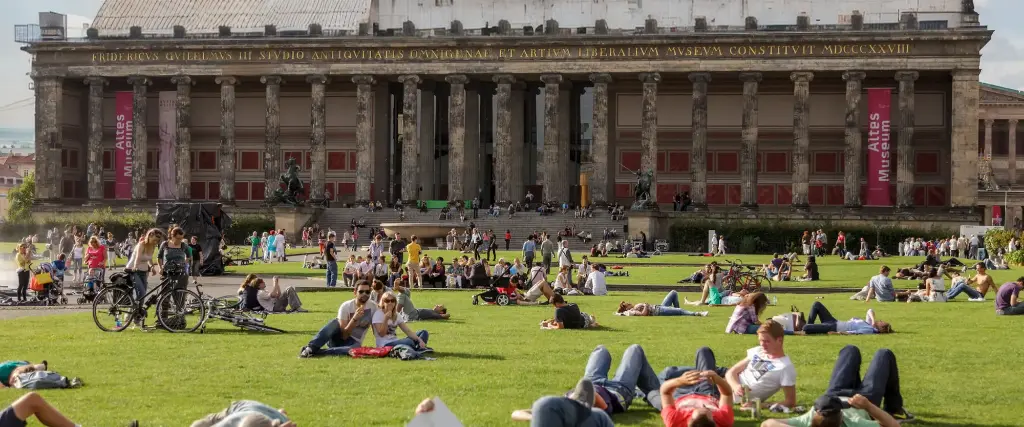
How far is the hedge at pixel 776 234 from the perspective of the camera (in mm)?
74688

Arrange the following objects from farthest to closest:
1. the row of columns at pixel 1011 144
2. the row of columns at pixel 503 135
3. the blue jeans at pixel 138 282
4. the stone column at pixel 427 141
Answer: the row of columns at pixel 1011 144 → the stone column at pixel 427 141 → the row of columns at pixel 503 135 → the blue jeans at pixel 138 282

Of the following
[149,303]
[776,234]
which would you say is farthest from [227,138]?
[149,303]

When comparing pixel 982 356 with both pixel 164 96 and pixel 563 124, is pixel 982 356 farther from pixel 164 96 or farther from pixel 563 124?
pixel 164 96

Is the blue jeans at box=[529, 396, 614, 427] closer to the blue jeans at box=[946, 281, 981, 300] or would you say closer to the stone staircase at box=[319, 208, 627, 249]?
the blue jeans at box=[946, 281, 981, 300]

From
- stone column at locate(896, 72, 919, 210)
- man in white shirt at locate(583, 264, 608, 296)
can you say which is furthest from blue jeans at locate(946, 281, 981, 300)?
stone column at locate(896, 72, 919, 210)

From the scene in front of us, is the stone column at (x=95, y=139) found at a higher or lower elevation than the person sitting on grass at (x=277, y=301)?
higher

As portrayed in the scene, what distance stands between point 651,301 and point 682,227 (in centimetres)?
4132

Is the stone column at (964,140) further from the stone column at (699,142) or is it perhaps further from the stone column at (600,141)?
the stone column at (600,141)

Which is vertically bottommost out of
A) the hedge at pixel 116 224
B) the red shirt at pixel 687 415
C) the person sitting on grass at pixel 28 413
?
the red shirt at pixel 687 415

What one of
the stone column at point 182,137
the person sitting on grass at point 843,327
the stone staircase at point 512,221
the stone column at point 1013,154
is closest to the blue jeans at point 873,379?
the person sitting on grass at point 843,327

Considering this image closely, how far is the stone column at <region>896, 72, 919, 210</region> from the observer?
267 feet

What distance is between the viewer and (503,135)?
85.4m

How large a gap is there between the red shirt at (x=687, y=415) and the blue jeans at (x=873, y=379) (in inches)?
64.8

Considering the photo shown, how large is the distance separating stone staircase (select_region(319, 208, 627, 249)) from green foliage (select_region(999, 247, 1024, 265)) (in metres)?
23.9
